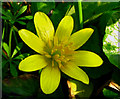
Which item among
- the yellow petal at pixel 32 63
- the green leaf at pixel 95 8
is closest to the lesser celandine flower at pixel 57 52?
the yellow petal at pixel 32 63

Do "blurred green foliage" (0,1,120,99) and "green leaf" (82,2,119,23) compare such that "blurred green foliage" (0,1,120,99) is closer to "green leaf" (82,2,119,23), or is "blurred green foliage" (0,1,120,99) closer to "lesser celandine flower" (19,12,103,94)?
"green leaf" (82,2,119,23)

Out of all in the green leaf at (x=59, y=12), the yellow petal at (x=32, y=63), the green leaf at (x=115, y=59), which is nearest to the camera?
the yellow petal at (x=32, y=63)

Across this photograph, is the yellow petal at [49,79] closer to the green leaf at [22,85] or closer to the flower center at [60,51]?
the flower center at [60,51]

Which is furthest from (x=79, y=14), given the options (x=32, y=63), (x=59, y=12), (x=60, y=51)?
(x=32, y=63)

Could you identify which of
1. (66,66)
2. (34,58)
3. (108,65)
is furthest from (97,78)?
(34,58)

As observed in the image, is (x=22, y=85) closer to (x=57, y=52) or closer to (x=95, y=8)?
(x=57, y=52)

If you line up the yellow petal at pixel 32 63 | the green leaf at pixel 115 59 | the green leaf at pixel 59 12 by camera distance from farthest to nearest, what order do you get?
the green leaf at pixel 59 12 < the green leaf at pixel 115 59 < the yellow petal at pixel 32 63

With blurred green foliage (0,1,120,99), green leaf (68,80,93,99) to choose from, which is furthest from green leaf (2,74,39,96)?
green leaf (68,80,93,99)

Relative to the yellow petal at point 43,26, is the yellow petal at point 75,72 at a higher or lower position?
lower
